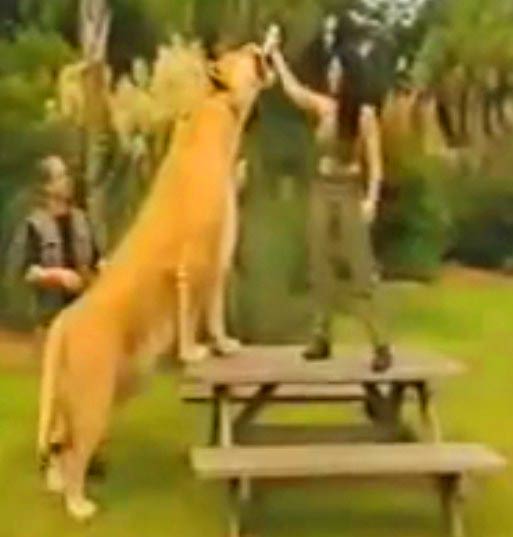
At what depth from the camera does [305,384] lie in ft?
8.91

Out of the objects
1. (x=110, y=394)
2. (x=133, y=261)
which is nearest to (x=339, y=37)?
(x=133, y=261)

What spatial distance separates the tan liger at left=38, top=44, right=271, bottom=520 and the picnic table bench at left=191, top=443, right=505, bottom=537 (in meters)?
0.20

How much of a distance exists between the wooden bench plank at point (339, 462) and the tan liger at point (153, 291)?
214 millimetres

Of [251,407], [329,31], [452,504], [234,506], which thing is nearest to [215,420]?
[251,407]

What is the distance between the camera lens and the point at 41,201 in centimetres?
287

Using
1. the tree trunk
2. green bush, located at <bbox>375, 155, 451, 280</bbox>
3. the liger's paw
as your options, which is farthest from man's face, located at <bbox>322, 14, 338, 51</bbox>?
the liger's paw

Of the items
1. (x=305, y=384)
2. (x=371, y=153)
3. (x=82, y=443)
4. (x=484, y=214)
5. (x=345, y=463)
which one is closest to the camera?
(x=345, y=463)

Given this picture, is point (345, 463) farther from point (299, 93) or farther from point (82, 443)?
point (299, 93)

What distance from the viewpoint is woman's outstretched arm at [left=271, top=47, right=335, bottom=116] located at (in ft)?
9.23

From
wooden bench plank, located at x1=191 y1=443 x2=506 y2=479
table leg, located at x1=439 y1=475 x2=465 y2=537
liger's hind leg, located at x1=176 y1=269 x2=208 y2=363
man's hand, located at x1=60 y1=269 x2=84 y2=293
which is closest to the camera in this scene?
wooden bench plank, located at x1=191 y1=443 x2=506 y2=479

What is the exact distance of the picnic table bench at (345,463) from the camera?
8.06 ft

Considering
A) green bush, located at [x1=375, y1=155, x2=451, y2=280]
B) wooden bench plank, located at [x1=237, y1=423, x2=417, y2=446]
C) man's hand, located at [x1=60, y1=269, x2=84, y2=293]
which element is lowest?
wooden bench plank, located at [x1=237, y1=423, x2=417, y2=446]

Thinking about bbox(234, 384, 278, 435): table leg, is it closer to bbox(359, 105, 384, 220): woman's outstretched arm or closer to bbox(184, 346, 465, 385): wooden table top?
bbox(184, 346, 465, 385): wooden table top

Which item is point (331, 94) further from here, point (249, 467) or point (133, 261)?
point (249, 467)
